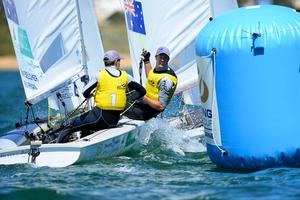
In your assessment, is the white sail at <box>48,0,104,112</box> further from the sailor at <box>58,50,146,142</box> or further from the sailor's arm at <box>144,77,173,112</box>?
the sailor at <box>58,50,146,142</box>

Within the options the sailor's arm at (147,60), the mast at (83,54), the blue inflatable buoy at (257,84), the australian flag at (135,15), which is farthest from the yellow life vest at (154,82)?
the blue inflatable buoy at (257,84)

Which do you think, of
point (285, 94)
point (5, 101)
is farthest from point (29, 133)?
point (5, 101)

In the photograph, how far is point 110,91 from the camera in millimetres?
9094

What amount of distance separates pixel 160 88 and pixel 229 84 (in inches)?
76.9

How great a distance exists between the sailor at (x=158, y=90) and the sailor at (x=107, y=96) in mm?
352

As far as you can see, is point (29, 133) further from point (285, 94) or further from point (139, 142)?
point (285, 94)

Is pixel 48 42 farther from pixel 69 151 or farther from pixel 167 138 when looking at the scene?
pixel 69 151

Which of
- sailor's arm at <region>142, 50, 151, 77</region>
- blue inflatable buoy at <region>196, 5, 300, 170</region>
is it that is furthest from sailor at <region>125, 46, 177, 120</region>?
blue inflatable buoy at <region>196, 5, 300, 170</region>

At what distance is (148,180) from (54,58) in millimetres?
3492

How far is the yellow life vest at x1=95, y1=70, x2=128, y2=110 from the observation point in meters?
9.09

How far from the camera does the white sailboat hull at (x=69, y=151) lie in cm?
850

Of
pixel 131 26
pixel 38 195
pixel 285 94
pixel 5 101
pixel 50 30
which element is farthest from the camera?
pixel 5 101

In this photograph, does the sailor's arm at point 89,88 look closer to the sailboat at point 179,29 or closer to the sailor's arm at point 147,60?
the sailor's arm at point 147,60

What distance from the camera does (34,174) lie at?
316 inches
